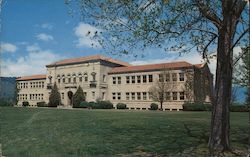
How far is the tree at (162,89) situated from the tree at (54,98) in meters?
27.1

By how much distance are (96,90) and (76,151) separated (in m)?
62.4

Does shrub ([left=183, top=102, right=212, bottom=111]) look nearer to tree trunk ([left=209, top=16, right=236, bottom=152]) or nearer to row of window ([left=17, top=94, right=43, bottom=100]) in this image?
tree trunk ([left=209, top=16, right=236, bottom=152])

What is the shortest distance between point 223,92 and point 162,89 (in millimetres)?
47801

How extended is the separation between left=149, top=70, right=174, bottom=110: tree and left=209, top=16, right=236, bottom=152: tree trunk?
47.3 meters

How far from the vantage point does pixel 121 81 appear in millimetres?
70375

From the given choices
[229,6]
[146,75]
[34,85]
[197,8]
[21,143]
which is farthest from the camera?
[34,85]

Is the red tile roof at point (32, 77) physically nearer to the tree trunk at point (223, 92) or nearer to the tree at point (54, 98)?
the tree at point (54, 98)

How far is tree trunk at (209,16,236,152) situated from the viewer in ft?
31.2

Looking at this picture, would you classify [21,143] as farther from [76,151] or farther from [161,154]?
[161,154]

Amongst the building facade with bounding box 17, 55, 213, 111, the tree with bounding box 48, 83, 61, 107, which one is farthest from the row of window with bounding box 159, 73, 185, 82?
the tree with bounding box 48, 83, 61, 107

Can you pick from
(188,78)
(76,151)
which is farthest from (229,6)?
(188,78)

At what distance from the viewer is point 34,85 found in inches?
3615

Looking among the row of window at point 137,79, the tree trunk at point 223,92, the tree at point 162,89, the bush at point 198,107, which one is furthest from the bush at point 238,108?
the tree trunk at point 223,92

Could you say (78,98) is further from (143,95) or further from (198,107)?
(198,107)
